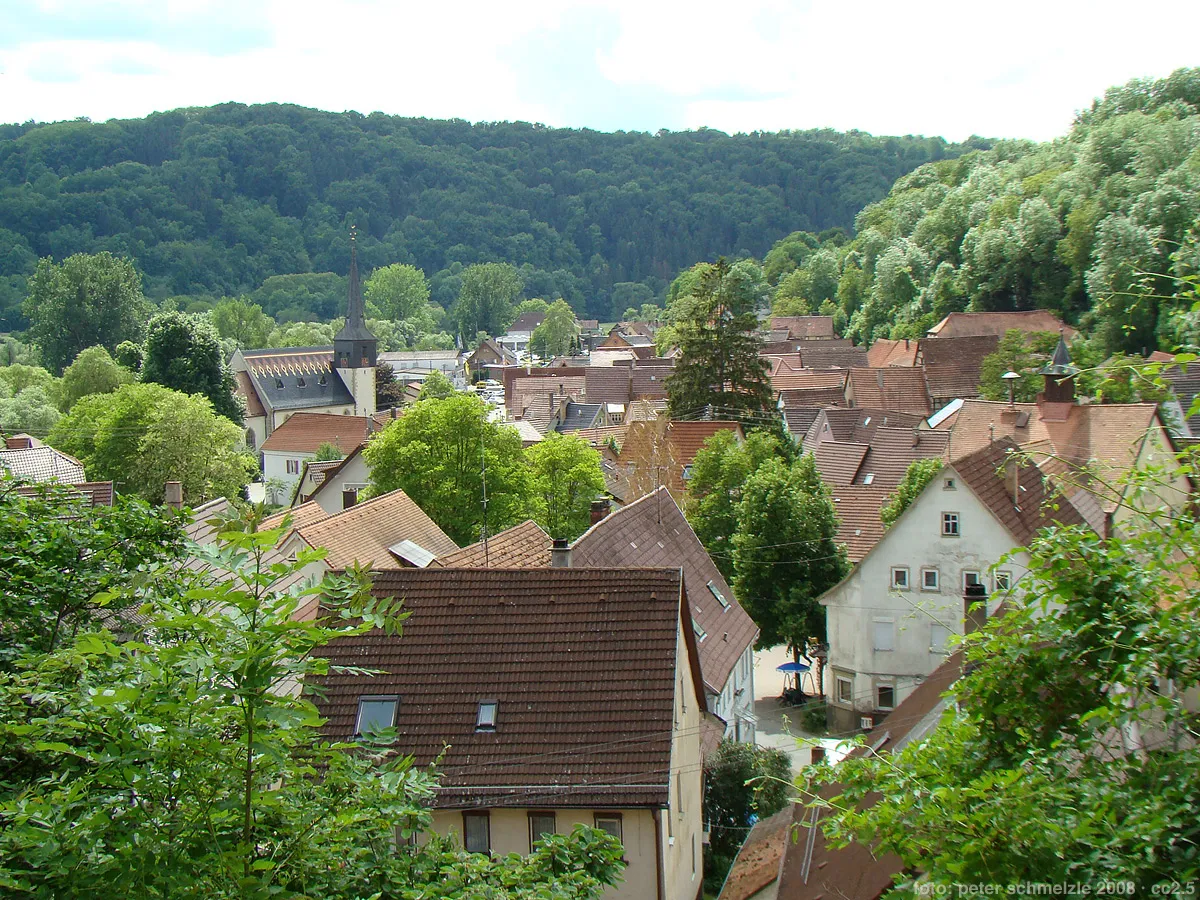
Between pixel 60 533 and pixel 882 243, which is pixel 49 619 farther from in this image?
pixel 882 243

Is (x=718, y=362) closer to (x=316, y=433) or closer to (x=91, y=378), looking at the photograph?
(x=316, y=433)

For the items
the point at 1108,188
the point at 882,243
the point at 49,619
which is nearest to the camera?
the point at 49,619

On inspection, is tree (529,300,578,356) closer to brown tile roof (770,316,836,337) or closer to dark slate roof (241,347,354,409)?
brown tile roof (770,316,836,337)

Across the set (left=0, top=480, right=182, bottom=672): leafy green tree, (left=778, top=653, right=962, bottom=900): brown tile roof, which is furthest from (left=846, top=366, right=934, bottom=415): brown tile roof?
(left=0, top=480, right=182, bottom=672): leafy green tree

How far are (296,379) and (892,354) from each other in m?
38.0

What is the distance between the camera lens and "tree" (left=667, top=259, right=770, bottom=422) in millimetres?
49312

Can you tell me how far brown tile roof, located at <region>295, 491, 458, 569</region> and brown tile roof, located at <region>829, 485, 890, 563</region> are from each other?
11.5 m

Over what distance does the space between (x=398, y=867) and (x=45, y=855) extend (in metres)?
1.72

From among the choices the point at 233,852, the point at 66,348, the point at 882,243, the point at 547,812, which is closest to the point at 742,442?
the point at 547,812

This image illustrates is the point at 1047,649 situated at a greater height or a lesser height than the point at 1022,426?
lesser

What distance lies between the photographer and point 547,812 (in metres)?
12.4

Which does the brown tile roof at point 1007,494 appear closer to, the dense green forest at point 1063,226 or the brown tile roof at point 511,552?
the brown tile roof at point 511,552

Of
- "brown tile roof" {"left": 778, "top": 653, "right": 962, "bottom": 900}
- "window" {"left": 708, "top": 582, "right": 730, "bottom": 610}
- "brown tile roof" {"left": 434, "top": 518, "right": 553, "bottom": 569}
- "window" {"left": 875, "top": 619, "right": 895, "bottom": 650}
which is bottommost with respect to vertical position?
"brown tile roof" {"left": 778, "top": 653, "right": 962, "bottom": 900}

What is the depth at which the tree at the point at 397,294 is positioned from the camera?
180 meters
